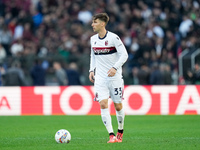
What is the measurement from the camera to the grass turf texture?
28.8 feet

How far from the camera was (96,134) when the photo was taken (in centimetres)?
1112

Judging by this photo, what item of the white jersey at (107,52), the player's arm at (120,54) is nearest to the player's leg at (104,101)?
the white jersey at (107,52)

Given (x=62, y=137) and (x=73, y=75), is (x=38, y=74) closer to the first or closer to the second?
(x=73, y=75)

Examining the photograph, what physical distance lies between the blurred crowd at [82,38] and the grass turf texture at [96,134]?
3.80 metres

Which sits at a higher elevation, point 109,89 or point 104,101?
point 109,89

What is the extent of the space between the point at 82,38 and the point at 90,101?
4805 millimetres

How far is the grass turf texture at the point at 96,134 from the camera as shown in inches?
345

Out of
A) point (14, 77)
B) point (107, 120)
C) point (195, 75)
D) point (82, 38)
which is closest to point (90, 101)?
point (14, 77)

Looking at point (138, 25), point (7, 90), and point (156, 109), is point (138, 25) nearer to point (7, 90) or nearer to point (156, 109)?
point (156, 109)

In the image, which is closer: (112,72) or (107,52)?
(112,72)

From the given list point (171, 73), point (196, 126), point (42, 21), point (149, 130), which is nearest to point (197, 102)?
point (171, 73)

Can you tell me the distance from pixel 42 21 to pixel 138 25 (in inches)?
173

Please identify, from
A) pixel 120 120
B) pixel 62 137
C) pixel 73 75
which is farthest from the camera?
pixel 73 75

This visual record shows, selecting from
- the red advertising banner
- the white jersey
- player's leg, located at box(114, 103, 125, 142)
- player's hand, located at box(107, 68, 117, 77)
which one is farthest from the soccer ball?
the red advertising banner
